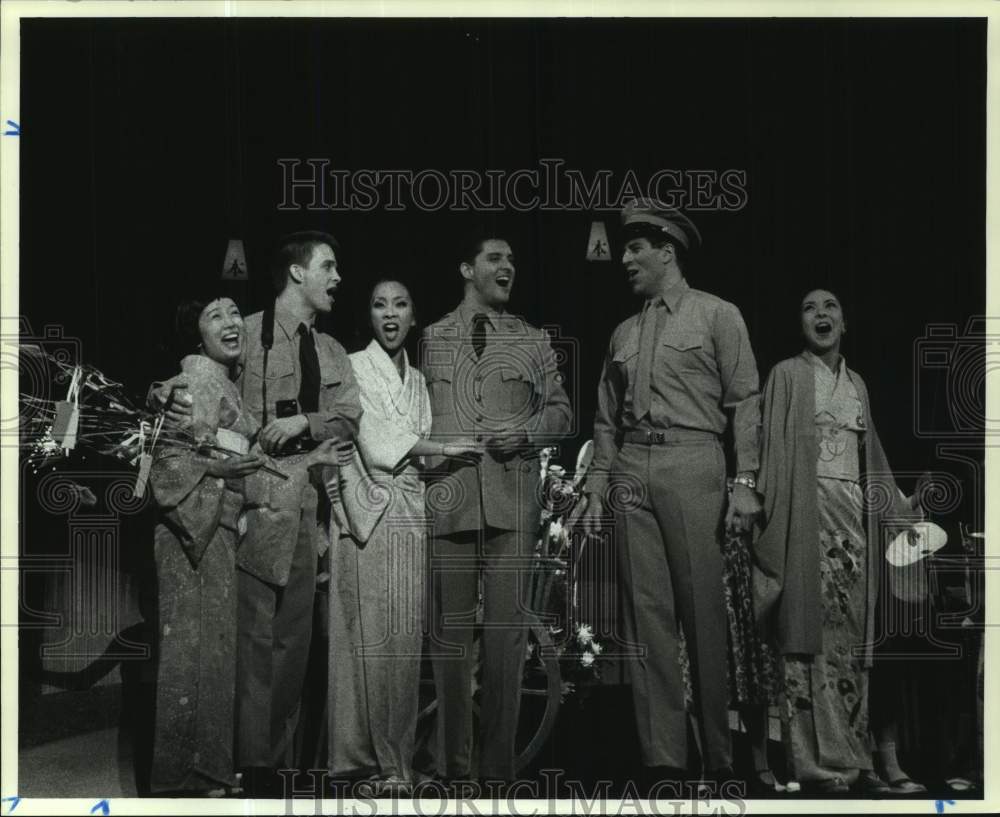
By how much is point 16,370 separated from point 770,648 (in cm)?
359

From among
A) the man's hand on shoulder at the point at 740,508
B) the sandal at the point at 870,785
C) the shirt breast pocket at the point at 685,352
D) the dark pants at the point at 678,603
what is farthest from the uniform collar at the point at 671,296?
the sandal at the point at 870,785

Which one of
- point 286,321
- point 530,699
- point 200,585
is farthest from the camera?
point 286,321

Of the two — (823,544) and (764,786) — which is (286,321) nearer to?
(823,544)

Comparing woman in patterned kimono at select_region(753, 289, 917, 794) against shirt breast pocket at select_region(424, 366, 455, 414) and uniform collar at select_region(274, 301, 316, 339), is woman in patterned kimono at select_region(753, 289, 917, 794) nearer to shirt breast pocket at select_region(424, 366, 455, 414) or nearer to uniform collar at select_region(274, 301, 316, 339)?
shirt breast pocket at select_region(424, 366, 455, 414)

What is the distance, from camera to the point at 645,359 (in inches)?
249

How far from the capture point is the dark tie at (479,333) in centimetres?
640

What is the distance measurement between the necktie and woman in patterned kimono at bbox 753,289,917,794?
539 mm

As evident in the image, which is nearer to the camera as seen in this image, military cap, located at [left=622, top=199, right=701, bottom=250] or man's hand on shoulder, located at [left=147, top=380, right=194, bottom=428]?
man's hand on shoulder, located at [left=147, top=380, right=194, bottom=428]

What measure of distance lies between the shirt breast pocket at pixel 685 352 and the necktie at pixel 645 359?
0.19ft

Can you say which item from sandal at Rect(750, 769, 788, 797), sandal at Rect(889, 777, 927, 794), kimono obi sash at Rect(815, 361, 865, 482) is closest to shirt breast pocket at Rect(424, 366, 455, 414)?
kimono obi sash at Rect(815, 361, 865, 482)

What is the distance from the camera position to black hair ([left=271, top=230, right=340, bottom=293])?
641 centimetres

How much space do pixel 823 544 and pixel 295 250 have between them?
268 centimetres

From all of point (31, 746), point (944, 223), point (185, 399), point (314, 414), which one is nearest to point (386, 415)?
point (314, 414)

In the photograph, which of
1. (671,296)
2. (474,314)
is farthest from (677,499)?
(474,314)
